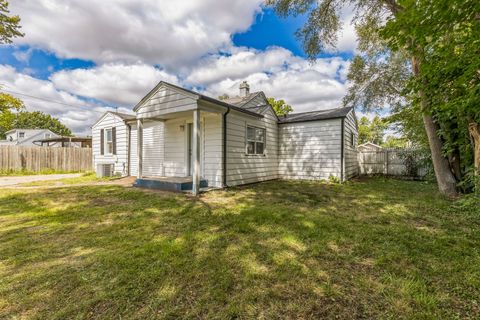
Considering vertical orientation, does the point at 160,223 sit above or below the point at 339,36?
below

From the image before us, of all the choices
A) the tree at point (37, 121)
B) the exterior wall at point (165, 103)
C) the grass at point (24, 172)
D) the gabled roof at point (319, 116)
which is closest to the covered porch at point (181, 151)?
the exterior wall at point (165, 103)

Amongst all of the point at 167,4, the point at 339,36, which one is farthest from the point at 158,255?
the point at 339,36

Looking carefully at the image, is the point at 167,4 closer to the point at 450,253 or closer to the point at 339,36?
the point at 339,36

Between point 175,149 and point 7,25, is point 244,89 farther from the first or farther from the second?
point 7,25

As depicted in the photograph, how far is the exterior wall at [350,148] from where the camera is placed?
9859 millimetres

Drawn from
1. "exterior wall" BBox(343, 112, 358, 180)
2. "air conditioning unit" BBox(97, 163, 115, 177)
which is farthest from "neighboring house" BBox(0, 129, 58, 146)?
"exterior wall" BBox(343, 112, 358, 180)

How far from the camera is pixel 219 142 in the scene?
7355 mm

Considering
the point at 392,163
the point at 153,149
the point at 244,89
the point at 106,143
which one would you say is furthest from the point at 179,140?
the point at 392,163

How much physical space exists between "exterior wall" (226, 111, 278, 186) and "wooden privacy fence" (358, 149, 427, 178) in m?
6.57

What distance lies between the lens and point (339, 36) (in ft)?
30.9

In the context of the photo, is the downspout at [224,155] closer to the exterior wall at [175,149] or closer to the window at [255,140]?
the window at [255,140]

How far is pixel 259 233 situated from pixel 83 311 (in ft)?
7.65

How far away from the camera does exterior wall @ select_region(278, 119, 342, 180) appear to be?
938 cm

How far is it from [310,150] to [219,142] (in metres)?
4.75
